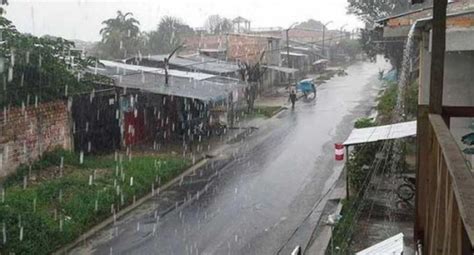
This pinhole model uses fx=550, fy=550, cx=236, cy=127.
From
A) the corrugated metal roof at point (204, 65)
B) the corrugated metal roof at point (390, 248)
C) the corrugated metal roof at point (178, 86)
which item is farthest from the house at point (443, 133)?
the corrugated metal roof at point (204, 65)

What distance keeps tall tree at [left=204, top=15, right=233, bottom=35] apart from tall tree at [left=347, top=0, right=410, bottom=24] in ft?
121

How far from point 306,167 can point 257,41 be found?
25.7m

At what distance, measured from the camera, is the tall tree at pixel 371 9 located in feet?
100

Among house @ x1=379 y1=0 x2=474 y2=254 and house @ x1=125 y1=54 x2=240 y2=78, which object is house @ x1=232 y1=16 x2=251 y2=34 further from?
house @ x1=379 y1=0 x2=474 y2=254

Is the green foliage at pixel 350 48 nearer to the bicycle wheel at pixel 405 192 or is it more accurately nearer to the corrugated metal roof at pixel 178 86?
the corrugated metal roof at pixel 178 86

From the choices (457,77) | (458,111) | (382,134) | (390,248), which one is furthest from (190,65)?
(458,111)

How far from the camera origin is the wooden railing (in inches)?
66.6

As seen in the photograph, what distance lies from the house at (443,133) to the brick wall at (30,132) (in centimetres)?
1016

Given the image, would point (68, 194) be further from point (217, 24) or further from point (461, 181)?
point (217, 24)

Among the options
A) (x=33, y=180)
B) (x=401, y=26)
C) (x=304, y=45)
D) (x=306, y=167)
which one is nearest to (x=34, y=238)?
(x=33, y=180)

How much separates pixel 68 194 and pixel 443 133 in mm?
10783

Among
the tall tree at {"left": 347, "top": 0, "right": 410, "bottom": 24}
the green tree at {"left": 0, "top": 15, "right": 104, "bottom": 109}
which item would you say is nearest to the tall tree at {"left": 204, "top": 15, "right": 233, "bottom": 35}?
the tall tree at {"left": 347, "top": 0, "right": 410, "bottom": 24}

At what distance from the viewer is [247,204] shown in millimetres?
13320

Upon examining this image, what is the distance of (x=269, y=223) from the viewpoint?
Answer: 11.9 m
